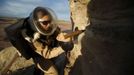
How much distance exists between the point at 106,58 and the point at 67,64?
2.84 m

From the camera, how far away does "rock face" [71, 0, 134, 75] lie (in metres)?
2.89

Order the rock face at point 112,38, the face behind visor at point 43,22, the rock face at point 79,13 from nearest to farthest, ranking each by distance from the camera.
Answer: the rock face at point 112,38 → the face behind visor at point 43,22 → the rock face at point 79,13

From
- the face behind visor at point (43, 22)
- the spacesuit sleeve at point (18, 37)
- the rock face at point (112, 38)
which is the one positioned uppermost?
the rock face at point (112, 38)

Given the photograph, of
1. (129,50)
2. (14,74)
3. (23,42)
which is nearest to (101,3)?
(129,50)

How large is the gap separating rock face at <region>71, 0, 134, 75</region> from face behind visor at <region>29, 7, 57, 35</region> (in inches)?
44.3

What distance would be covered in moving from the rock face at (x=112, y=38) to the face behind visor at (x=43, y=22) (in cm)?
113

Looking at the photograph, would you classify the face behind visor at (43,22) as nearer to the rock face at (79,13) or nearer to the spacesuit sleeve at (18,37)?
the spacesuit sleeve at (18,37)

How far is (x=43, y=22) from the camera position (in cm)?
502

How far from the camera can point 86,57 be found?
4.38 m

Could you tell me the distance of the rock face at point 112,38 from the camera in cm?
289

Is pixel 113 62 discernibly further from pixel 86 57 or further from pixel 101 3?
pixel 86 57

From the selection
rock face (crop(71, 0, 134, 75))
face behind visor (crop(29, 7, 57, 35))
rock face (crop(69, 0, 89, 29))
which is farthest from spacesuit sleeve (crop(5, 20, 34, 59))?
rock face (crop(71, 0, 134, 75))

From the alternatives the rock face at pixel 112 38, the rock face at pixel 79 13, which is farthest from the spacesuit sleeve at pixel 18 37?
the rock face at pixel 112 38

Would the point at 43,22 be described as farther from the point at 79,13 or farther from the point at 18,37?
the point at 79,13
